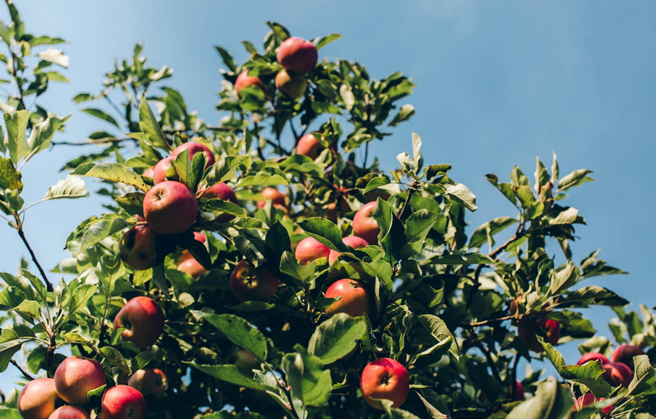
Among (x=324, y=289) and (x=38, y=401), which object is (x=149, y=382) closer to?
(x=38, y=401)

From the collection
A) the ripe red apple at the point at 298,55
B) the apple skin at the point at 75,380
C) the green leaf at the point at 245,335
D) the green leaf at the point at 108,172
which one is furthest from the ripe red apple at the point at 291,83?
the green leaf at the point at 245,335

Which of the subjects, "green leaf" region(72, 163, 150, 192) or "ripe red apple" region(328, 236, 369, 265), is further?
"ripe red apple" region(328, 236, 369, 265)

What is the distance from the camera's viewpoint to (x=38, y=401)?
220 cm

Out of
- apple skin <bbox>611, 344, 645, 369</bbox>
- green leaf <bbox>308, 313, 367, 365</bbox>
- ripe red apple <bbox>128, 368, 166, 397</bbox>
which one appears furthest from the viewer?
apple skin <bbox>611, 344, 645, 369</bbox>

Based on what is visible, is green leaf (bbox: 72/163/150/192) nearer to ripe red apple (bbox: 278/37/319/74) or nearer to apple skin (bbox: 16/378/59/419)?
apple skin (bbox: 16/378/59/419)

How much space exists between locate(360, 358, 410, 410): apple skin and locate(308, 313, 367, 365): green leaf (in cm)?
43

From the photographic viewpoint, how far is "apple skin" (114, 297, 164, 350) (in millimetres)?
2609

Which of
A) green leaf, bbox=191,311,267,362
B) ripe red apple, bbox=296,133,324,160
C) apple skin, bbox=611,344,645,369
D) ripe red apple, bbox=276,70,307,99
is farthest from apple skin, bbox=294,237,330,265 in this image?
apple skin, bbox=611,344,645,369

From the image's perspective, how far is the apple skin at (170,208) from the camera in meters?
2.28

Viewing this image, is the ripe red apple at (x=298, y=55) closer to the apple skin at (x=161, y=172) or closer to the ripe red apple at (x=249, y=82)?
the ripe red apple at (x=249, y=82)

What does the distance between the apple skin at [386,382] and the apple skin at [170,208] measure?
1.08 meters

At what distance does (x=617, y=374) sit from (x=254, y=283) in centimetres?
243

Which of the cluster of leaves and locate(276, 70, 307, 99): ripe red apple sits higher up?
locate(276, 70, 307, 99): ripe red apple

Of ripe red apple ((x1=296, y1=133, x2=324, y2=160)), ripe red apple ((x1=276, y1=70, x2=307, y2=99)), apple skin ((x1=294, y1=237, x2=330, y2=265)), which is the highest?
ripe red apple ((x1=276, y1=70, x2=307, y2=99))
